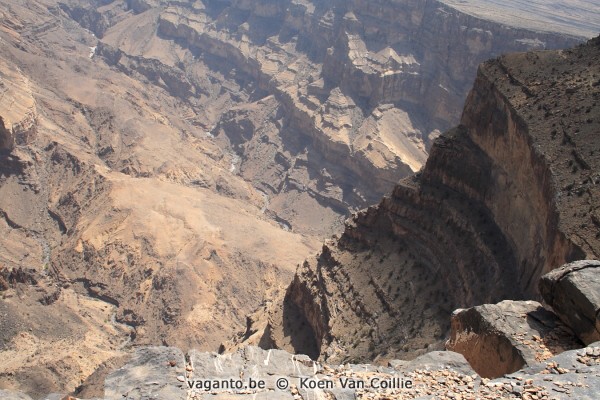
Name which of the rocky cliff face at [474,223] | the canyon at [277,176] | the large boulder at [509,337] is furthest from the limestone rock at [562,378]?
the rocky cliff face at [474,223]

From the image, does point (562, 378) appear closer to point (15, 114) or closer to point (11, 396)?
point (11, 396)

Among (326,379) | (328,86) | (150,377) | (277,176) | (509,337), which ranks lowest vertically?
(277,176)

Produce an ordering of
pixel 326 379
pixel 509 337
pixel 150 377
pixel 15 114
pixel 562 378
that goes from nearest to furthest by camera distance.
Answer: pixel 562 378 < pixel 150 377 < pixel 326 379 < pixel 509 337 < pixel 15 114

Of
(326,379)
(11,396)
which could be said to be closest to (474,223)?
(326,379)

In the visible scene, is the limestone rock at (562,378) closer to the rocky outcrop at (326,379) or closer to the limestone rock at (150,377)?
the rocky outcrop at (326,379)

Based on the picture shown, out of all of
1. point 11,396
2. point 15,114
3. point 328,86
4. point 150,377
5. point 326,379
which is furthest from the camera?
point 328,86

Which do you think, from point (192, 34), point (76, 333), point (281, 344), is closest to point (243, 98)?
point (192, 34)
